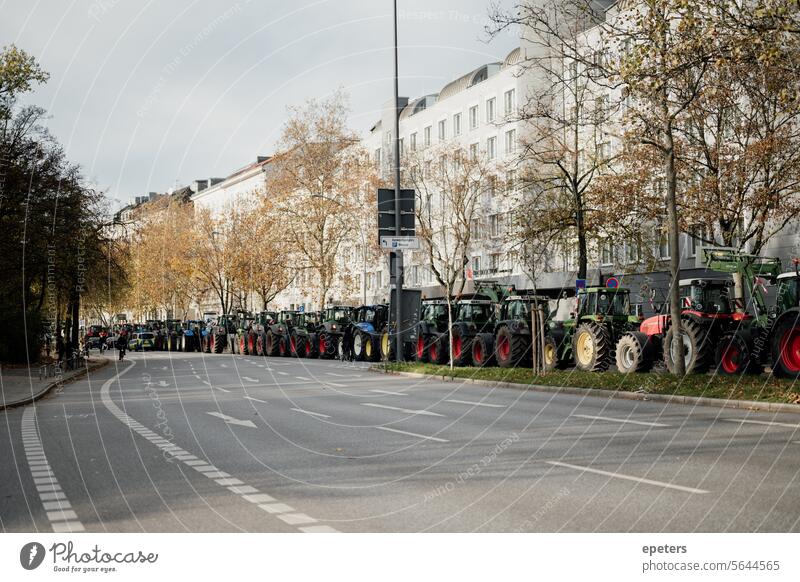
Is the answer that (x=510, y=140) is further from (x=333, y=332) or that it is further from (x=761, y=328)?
(x=761, y=328)

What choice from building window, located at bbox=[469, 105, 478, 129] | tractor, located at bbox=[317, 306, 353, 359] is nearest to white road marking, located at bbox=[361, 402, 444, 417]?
tractor, located at bbox=[317, 306, 353, 359]

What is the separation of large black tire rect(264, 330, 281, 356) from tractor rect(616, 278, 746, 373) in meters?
30.4

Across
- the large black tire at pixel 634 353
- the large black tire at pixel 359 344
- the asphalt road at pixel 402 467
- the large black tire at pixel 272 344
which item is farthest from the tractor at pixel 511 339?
the large black tire at pixel 272 344

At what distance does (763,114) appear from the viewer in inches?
1180

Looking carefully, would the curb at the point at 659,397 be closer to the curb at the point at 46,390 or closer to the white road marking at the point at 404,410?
the white road marking at the point at 404,410

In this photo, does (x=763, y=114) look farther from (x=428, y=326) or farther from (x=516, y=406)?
(x=516, y=406)

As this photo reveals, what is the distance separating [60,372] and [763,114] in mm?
25846

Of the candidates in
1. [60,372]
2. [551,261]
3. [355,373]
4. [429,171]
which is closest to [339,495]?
[355,373]

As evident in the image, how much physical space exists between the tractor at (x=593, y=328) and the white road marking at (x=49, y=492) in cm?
1456

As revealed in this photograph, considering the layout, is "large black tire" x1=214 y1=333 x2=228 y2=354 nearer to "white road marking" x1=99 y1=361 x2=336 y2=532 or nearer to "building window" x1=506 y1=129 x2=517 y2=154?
"building window" x1=506 y1=129 x2=517 y2=154

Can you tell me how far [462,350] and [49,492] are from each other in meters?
22.1

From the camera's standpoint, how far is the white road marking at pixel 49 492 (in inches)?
295

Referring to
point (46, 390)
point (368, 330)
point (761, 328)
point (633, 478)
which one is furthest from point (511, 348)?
point (633, 478)

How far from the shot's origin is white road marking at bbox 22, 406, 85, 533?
7.49 metres
